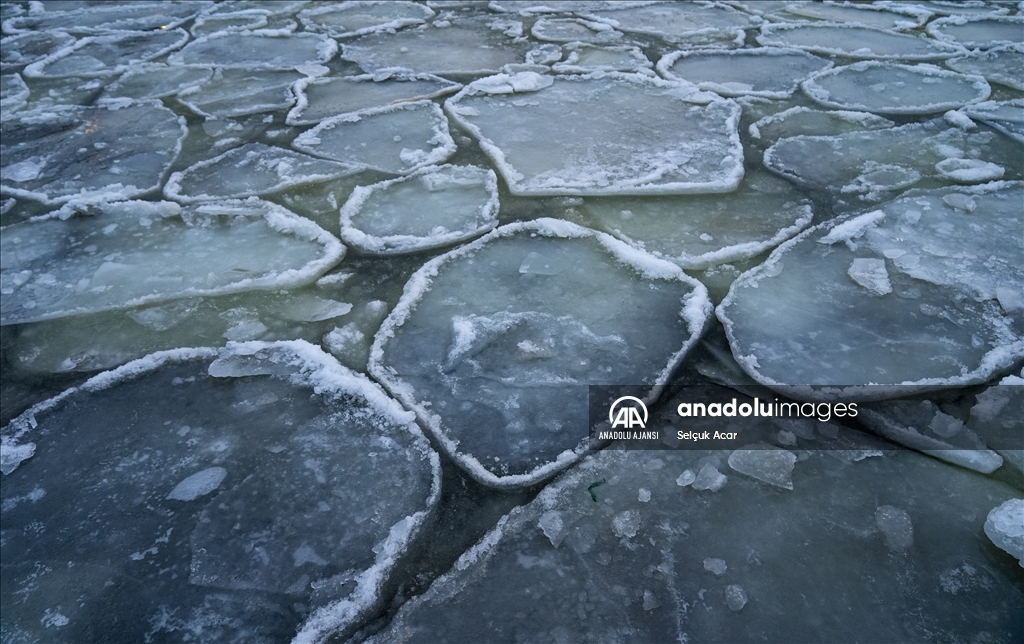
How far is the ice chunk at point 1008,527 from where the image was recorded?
0.90m

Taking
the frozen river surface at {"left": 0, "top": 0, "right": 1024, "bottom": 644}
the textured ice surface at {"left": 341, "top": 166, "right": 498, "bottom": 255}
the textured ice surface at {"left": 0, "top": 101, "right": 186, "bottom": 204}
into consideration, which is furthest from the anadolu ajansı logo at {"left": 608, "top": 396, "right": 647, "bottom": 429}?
the textured ice surface at {"left": 0, "top": 101, "right": 186, "bottom": 204}

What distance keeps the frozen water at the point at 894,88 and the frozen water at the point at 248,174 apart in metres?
1.75

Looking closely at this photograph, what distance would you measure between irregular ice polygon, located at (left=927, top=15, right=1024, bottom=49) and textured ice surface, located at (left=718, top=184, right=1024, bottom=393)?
161cm

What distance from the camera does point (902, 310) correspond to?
1.31 m

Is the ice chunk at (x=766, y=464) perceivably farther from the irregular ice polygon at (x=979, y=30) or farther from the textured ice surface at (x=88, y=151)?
the irregular ice polygon at (x=979, y=30)

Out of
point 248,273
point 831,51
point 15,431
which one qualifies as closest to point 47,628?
point 15,431

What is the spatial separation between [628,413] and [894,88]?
6.54 feet

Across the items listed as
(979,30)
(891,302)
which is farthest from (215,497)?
(979,30)

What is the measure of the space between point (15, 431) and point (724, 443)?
131 cm

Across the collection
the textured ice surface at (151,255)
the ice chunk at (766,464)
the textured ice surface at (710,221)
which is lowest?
the ice chunk at (766,464)

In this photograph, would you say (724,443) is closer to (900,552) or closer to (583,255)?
(900,552)

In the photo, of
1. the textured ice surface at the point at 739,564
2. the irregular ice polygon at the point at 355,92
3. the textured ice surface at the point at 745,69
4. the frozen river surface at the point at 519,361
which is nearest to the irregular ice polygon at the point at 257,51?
the irregular ice polygon at the point at 355,92

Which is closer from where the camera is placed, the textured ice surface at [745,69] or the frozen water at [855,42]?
the textured ice surface at [745,69]

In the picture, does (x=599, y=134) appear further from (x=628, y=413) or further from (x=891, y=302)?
(x=628, y=413)
